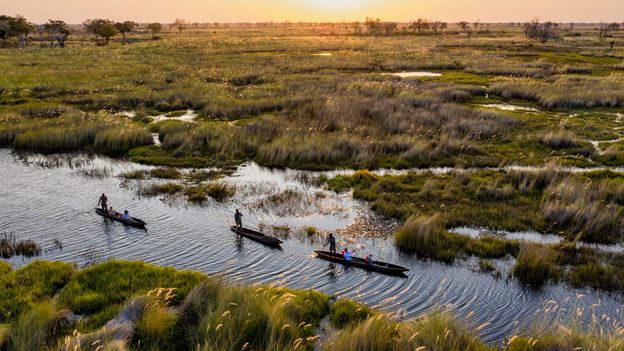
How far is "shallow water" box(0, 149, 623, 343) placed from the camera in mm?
15516

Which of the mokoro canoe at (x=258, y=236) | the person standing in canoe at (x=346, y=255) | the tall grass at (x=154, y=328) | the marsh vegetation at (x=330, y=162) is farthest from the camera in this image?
the mokoro canoe at (x=258, y=236)

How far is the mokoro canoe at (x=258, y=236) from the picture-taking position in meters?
19.3

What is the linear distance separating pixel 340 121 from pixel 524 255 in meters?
22.6

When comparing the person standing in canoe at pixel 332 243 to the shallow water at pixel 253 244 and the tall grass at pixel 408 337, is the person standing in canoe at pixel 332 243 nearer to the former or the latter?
the shallow water at pixel 253 244

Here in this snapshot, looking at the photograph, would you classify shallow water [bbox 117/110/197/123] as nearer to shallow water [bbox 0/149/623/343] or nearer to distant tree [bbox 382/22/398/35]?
shallow water [bbox 0/149/623/343]

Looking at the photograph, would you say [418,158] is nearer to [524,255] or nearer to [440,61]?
[524,255]

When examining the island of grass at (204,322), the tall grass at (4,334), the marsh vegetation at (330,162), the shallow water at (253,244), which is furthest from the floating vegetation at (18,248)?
the tall grass at (4,334)

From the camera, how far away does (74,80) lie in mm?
59562

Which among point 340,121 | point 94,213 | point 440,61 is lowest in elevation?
point 94,213

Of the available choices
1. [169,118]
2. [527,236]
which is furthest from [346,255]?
[169,118]

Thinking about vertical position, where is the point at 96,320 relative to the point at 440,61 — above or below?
below

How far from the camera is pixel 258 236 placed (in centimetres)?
1986

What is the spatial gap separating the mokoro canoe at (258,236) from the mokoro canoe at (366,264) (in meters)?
2.02

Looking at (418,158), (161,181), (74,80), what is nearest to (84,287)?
(161,181)
